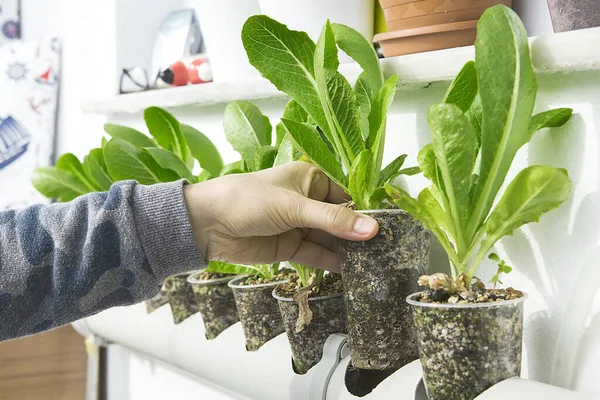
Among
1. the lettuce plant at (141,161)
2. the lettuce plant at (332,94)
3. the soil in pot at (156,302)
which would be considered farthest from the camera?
the soil in pot at (156,302)

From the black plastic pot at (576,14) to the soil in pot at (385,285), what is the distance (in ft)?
0.66

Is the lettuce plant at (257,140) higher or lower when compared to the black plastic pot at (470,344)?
higher

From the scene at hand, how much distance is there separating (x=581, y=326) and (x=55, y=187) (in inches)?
29.1

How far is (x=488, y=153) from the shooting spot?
0.55 meters

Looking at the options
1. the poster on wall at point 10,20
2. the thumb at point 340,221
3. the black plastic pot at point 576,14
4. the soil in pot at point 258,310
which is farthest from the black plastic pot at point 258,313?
the poster on wall at point 10,20

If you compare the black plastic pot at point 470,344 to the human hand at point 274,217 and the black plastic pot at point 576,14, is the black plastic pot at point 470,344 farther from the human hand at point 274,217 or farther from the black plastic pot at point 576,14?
the black plastic pot at point 576,14

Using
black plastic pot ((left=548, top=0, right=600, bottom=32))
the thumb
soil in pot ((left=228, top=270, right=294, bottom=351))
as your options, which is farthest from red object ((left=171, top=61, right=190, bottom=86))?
black plastic pot ((left=548, top=0, right=600, bottom=32))

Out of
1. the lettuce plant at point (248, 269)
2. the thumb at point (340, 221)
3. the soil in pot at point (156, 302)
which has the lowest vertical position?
the soil in pot at point (156, 302)

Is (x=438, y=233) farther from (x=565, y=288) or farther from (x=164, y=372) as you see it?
(x=164, y=372)

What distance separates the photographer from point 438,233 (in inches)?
23.1

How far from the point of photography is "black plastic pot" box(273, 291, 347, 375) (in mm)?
705

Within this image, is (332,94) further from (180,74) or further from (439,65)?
(180,74)

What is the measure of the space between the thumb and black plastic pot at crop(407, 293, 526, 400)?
8cm

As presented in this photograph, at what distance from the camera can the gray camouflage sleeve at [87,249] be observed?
2.27ft
